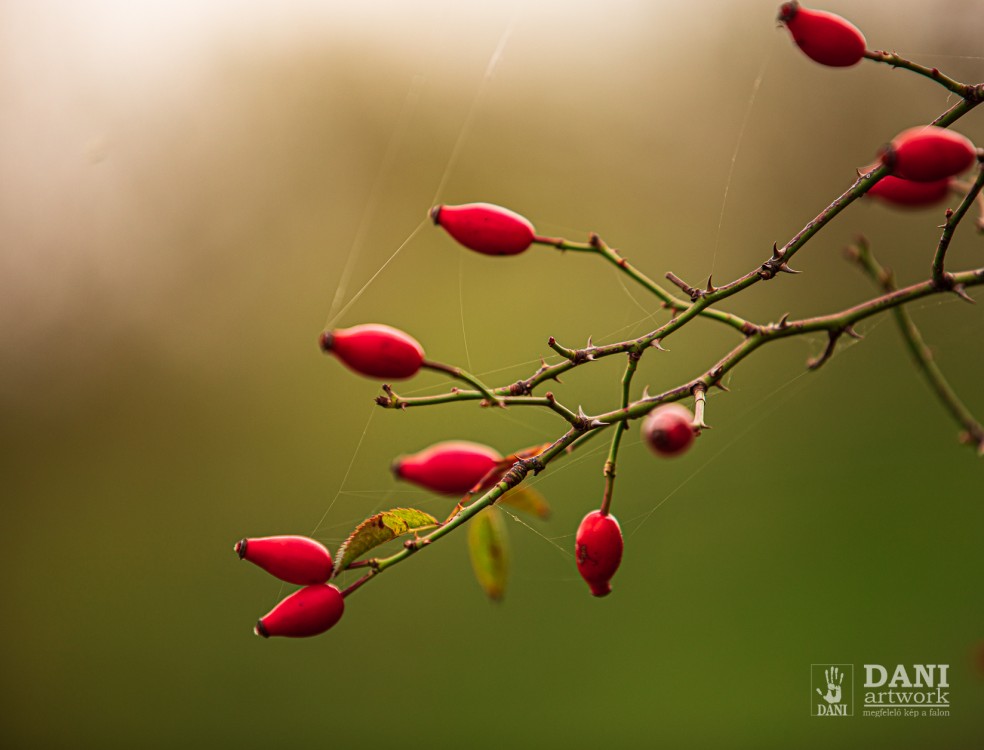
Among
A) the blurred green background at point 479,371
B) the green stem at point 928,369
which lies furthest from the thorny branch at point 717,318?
the blurred green background at point 479,371

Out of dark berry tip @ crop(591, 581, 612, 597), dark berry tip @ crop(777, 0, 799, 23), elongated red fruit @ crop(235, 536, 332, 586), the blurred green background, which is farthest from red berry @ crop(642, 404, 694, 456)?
the blurred green background

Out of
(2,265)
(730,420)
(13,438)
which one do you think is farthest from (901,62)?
(13,438)

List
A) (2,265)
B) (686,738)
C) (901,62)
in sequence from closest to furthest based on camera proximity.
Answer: (901,62)
(686,738)
(2,265)

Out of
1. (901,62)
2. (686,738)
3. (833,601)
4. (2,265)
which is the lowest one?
(686,738)

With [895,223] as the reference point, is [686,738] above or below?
below

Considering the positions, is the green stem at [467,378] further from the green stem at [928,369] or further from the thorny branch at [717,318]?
the green stem at [928,369]

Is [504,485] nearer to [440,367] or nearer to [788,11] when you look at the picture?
[440,367]

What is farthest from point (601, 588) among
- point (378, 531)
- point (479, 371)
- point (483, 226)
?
point (479, 371)

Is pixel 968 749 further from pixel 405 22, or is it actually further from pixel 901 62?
pixel 405 22
